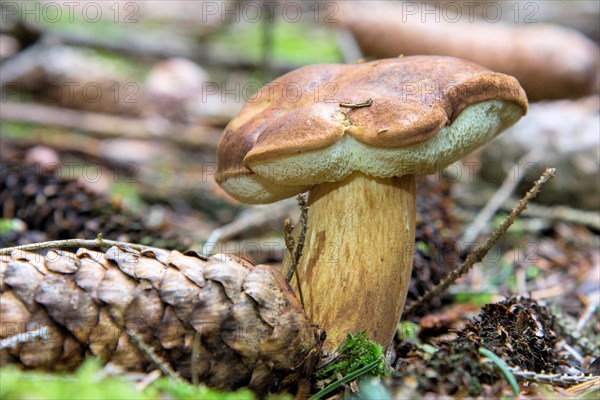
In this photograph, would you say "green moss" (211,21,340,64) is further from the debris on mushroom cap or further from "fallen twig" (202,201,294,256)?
the debris on mushroom cap

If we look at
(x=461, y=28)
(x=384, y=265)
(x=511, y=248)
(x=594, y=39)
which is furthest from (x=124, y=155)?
(x=594, y=39)

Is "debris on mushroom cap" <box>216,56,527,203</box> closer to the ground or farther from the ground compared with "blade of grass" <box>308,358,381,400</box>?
farther from the ground

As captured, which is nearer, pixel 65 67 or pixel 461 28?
pixel 65 67

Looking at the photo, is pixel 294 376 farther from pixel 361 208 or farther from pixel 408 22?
pixel 408 22

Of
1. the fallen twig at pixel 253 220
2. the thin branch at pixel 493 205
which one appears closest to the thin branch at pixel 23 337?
the fallen twig at pixel 253 220

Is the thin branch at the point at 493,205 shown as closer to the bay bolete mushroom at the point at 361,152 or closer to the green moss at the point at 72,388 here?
the bay bolete mushroom at the point at 361,152

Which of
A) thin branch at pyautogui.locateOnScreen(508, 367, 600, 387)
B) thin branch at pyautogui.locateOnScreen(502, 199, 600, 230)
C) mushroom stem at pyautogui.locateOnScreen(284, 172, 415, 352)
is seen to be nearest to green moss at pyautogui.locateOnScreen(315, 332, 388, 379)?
mushroom stem at pyautogui.locateOnScreen(284, 172, 415, 352)
